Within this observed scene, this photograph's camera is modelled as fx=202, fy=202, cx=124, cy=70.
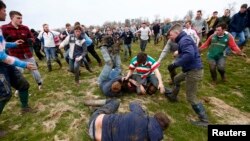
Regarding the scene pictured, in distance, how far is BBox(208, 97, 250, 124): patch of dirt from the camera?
16.6 feet

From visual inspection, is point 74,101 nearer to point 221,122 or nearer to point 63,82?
point 63,82

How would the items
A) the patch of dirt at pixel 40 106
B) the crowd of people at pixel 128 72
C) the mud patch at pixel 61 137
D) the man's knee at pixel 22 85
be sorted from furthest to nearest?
the patch of dirt at pixel 40 106
the man's knee at pixel 22 85
the mud patch at pixel 61 137
the crowd of people at pixel 128 72

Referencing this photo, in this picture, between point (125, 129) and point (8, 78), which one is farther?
point (8, 78)

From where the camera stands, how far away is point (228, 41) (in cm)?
658

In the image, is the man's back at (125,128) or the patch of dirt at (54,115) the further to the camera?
the patch of dirt at (54,115)

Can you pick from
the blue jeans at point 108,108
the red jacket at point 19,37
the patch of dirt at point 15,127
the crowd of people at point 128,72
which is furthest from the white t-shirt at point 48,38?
the blue jeans at point 108,108

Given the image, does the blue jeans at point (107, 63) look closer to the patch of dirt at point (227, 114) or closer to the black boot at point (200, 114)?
the black boot at point (200, 114)

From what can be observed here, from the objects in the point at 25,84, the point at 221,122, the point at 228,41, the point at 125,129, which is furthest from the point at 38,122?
the point at 228,41

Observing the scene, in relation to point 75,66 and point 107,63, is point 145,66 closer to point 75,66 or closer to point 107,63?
point 107,63

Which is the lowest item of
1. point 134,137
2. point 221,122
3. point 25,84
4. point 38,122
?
point 221,122

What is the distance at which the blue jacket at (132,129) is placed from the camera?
307 centimetres

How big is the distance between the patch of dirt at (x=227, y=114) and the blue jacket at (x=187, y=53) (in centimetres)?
169

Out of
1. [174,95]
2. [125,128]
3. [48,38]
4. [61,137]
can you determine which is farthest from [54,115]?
[48,38]

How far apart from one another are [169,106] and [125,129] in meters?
2.74
